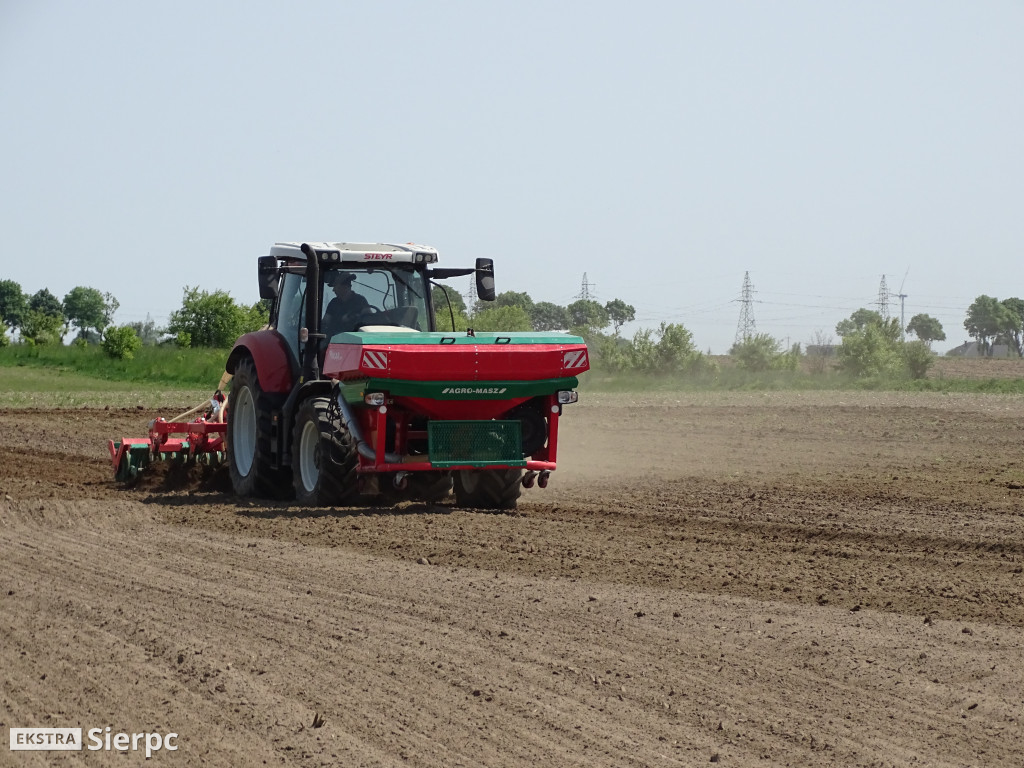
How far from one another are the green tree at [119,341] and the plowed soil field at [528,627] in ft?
118

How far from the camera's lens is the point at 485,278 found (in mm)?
11422

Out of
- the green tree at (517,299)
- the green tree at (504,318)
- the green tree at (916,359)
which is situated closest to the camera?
the green tree at (504,318)

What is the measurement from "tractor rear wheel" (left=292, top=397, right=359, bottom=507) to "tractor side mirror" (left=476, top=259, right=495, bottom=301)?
1772mm

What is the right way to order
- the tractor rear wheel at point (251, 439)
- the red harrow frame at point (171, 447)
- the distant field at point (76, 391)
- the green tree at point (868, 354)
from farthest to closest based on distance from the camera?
the green tree at point (868, 354), the distant field at point (76, 391), the red harrow frame at point (171, 447), the tractor rear wheel at point (251, 439)

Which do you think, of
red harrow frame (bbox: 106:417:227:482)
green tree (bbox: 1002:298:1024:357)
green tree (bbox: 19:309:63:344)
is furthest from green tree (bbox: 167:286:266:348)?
green tree (bbox: 1002:298:1024:357)

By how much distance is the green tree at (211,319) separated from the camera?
168 feet

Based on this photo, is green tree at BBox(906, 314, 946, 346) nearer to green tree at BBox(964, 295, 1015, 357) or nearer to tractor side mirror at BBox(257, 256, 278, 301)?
green tree at BBox(964, 295, 1015, 357)

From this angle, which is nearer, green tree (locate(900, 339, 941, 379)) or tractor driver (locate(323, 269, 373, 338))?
tractor driver (locate(323, 269, 373, 338))

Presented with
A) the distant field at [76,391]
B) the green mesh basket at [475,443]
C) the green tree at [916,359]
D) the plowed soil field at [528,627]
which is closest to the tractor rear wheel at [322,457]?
the plowed soil field at [528,627]

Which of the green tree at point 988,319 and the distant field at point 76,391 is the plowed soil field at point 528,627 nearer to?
the distant field at point 76,391

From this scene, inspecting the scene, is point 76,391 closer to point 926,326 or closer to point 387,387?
point 387,387

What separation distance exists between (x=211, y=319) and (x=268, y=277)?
1626 inches

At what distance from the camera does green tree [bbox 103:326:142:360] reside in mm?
47188

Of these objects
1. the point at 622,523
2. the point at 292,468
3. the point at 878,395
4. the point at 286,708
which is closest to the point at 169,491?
the point at 292,468
